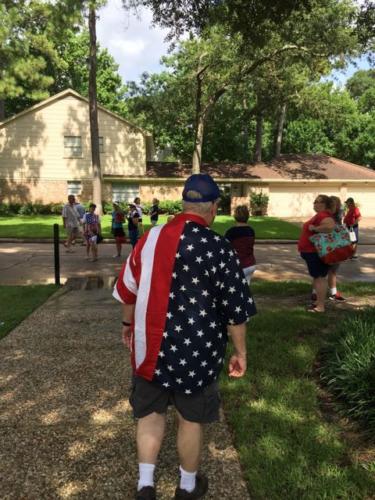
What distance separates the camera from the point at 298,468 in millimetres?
2820

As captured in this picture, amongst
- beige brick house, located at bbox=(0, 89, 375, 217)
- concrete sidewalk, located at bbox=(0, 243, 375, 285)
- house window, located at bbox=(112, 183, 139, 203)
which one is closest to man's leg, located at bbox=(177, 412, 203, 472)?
concrete sidewalk, located at bbox=(0, 243, 375, 285)

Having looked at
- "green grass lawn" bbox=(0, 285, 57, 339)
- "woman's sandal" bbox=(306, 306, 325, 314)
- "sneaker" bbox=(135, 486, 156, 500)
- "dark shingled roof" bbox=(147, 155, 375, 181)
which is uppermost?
"dark shingled roof" bbox=(147, 155, 375, 181)

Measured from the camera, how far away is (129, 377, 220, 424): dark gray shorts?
2.42 metres

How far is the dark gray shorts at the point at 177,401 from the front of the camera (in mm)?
2418

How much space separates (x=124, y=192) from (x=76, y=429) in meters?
28.0

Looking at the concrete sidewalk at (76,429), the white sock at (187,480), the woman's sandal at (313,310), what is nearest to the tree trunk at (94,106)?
Result: the woman's sandal at (313,310)

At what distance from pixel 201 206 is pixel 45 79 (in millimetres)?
26443

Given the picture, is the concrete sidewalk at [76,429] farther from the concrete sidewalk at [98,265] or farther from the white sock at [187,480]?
the concrete sidewalk at [98,265]

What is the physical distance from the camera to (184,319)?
2.35 metres

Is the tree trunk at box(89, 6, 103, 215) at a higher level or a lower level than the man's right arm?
higher

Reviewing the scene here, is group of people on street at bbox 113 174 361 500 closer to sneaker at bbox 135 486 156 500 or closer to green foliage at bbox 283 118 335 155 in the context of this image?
sneaker at bbox 135 486 156 500

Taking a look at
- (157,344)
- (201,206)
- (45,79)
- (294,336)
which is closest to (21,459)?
(157,344)

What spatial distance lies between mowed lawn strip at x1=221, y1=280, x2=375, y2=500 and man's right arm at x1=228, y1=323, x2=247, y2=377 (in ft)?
2.59

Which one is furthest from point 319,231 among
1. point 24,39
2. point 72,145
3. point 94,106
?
point 72,145
